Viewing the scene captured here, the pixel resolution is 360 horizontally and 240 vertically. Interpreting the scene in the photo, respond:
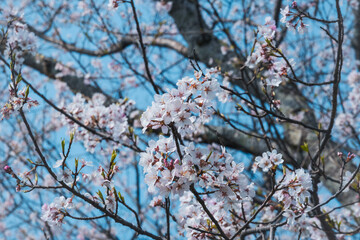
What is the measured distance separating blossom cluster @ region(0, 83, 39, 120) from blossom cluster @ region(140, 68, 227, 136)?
755 millimetres

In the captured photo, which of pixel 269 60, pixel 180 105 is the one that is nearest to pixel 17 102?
pixel 180 105

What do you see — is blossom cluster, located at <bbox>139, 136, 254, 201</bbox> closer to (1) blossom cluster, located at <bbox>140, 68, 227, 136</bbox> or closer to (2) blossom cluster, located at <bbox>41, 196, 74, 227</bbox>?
(1) blossom cluster, located at <bbox>140, 68, 227, 136</bbox>

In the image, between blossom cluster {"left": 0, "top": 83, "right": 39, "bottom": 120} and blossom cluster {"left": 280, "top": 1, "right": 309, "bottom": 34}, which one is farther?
blossom cluster {"left": 280, "top": 1, "right": 309, "bottom": 34}

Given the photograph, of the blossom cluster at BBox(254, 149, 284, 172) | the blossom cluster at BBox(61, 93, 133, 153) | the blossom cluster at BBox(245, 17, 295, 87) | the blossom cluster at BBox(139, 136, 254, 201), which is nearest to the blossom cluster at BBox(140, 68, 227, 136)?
the blossom cluster at BBox(139, 136, 254, 201)

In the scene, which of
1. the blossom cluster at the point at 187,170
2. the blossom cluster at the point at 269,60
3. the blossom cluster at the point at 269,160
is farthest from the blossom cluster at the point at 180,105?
the blossom cluster at the point at 269,60

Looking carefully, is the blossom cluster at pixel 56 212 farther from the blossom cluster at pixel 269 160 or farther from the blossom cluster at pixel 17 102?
the blossom cluster at pixel 269 160

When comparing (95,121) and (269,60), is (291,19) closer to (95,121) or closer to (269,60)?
(269,60)

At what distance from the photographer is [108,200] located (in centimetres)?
161

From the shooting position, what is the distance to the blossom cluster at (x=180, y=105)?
4.48 ft

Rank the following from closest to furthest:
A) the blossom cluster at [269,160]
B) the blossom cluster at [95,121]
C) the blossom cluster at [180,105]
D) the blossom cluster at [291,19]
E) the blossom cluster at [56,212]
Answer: the blossom cluster at [180,105] → the blossom cluster at [56,212] → the blossom cluster at [269,160] → the blossom cluster at [291,19] → the blossom cluster at [95,121]

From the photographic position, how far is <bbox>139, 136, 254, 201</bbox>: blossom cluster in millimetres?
1383

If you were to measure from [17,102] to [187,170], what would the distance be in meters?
1.01

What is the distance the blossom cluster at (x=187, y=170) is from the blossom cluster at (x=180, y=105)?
10cm

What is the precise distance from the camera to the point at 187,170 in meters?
1.38
